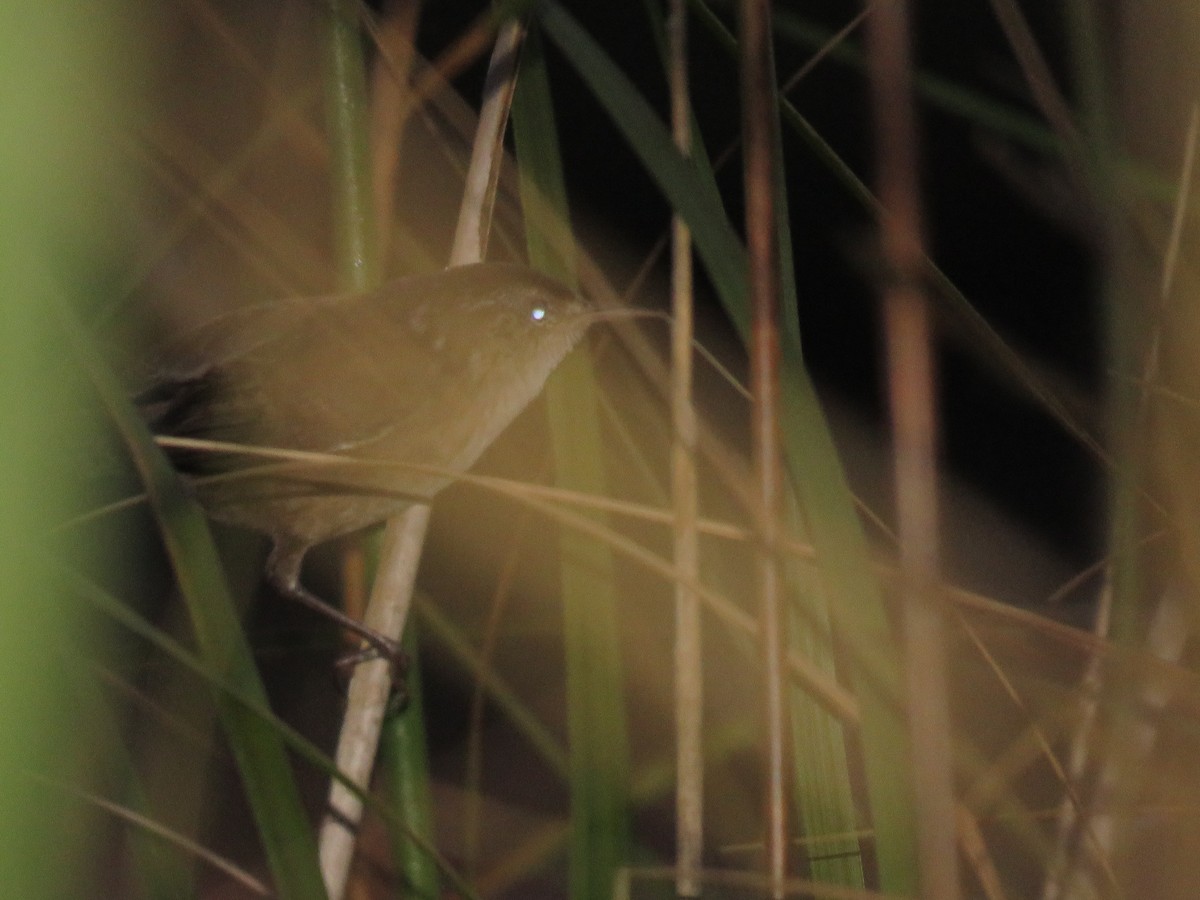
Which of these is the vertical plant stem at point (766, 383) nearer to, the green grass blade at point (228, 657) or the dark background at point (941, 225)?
the green grass blade at point (228, 657)

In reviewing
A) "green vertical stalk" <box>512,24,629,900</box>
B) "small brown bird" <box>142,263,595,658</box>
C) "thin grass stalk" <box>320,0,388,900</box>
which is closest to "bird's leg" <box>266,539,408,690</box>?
"small brown bird" <box>142,263,595,658</box>

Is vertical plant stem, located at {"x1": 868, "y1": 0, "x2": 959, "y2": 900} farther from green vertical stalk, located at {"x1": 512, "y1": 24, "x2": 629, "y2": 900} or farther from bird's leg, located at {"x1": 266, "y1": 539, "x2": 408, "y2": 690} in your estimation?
bird's leg, located at {"x1": 266, "y1": 539, "x2": 408, "y2": 690}

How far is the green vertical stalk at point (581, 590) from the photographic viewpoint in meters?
1.04

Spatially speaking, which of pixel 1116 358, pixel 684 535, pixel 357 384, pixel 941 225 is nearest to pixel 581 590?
pixel 684 535

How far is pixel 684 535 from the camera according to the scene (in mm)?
1109

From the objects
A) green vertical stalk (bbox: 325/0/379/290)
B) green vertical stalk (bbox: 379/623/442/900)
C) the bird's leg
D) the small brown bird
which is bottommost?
green vertical stalk (bbox: 379/623/442/900)

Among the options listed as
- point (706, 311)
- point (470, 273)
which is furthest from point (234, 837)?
point (706, 311)

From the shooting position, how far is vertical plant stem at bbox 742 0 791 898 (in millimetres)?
895

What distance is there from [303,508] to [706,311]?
5.30 feet

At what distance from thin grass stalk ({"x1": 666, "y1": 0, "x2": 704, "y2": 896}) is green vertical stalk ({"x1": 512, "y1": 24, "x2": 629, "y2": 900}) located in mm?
51

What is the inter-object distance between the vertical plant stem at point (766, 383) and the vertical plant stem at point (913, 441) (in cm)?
14

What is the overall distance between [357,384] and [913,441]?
1.13 m

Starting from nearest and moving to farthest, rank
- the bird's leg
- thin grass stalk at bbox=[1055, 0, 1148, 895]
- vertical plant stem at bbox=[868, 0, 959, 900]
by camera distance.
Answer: vertical plant stem at bbox=[868, 0, 959, 900], thin grass stalk at bbox=[1055, 0, 1148, 895], the bird's leg

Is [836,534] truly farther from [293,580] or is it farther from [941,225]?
[941,225]
